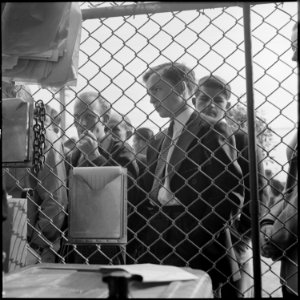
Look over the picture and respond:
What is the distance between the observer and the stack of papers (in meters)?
0.90

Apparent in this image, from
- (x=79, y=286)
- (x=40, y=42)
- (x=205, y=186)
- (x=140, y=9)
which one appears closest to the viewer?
(x=79, y=286)

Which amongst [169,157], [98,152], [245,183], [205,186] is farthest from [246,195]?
[98,152]

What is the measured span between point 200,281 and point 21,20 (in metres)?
0.60

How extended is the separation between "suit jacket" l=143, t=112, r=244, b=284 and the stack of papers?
59 centimetres

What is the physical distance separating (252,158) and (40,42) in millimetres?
557

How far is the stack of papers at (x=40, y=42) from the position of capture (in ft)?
2.95

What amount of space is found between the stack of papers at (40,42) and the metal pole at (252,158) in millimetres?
423

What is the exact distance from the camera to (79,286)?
2.49ft

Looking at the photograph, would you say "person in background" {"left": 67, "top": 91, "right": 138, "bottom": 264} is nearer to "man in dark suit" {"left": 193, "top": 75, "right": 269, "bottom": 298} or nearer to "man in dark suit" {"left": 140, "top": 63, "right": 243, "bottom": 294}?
"man in dark suit" {"left": 140, "top": 63, "right": 243, "bottom": 294}

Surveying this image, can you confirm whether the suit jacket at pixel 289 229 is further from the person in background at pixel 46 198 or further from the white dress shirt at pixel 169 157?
the person in background at pixel 46 198

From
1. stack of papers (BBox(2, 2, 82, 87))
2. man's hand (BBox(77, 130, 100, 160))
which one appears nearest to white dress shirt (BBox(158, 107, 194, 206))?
man's hand (BBox(77, 130, 100, 160))

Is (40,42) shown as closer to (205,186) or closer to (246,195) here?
(205,186)

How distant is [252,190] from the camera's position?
1.10m

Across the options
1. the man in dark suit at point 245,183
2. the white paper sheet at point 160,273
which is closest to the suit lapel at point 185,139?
the man in dark suit at point 245,183
